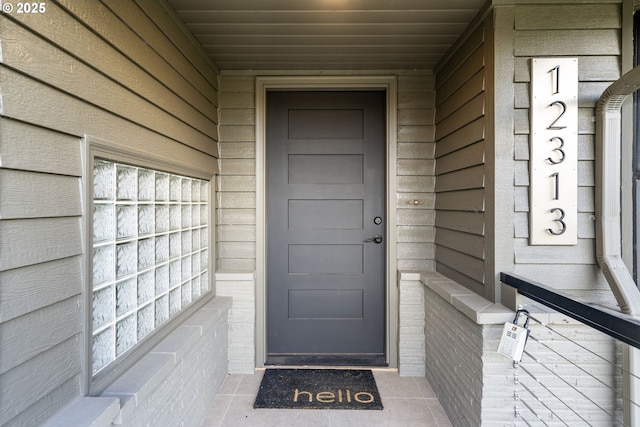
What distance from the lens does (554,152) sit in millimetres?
1720

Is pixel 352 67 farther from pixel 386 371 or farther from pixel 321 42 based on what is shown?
pixel 386 371

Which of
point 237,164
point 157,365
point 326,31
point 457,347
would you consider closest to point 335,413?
point 457,347

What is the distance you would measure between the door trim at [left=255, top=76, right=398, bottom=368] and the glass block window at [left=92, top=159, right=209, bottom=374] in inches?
21.3

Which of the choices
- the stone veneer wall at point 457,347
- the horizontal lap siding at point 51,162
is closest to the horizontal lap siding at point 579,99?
the stone veneer wall at point 457,347

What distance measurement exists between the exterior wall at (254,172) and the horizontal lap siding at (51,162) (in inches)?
44.8

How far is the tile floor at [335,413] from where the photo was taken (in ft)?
6.59

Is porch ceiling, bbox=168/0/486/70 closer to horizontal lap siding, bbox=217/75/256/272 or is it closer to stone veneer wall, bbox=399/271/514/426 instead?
horizontal lap siding, bbox=217/75/256/272

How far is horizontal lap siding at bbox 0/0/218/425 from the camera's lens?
91 centimetres

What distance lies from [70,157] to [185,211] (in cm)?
99

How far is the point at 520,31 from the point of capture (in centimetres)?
178

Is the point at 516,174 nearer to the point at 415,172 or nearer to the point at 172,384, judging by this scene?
the point at 415,172

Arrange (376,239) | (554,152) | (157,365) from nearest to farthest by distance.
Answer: (157,365), (554,152), (376,239)

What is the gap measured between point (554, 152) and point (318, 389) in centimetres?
200

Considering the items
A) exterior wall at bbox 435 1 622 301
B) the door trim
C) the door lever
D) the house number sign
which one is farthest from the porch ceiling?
the door lever
